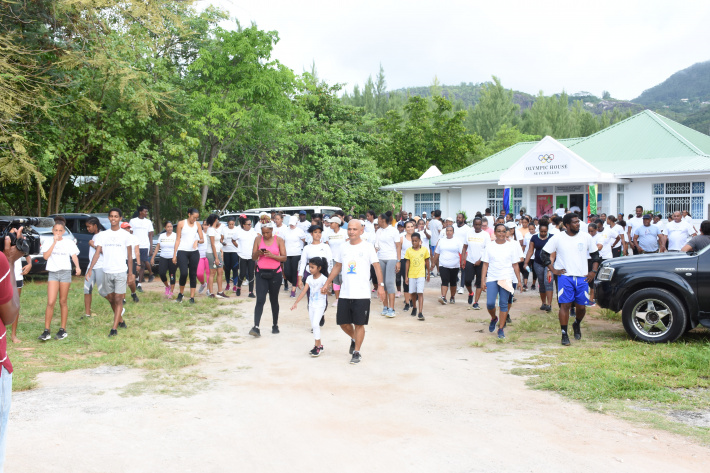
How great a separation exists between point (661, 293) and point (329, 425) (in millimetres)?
5534

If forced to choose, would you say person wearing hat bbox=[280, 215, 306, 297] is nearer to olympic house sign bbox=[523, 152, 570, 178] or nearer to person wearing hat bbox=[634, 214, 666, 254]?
person wearing hat bbox=[634, 214, 666, 254]

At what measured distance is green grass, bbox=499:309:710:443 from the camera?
5766 mm

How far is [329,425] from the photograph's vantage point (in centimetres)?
527

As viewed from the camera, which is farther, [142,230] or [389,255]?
[142,230]

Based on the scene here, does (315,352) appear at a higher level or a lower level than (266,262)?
lower

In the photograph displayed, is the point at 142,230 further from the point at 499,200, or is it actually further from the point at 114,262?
the point at 499,200

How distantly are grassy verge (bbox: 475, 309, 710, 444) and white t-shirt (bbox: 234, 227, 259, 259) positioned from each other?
6212 millimetres

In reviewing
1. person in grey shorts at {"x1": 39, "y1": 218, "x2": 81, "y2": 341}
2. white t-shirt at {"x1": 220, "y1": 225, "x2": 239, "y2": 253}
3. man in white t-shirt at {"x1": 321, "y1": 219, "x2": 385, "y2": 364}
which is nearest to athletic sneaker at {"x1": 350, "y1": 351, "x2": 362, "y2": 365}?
man in white t-shirt at {"x1": 321, "y1": 219, "x2": 385, "y2": 364}

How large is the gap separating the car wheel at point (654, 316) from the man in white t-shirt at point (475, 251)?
3.41 metres

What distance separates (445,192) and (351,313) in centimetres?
2386

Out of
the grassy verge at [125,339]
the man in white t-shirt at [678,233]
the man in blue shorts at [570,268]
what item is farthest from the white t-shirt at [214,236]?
the man in white t-shirt at [678,233]

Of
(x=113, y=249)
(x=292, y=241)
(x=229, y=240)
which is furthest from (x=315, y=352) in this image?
(x=229, y=240)

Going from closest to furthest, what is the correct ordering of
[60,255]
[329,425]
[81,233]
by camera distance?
1. [329,425]
2. [60,255]
3. [81,233]

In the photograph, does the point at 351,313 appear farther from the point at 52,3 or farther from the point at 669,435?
the point at 52,3
